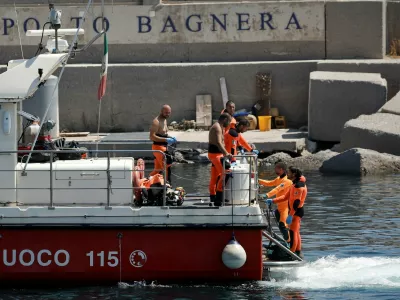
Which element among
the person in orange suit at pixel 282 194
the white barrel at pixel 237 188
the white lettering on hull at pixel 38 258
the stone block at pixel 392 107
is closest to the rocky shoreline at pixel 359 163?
the stone block at pixel 392 107

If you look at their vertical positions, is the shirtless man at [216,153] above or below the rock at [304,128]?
below

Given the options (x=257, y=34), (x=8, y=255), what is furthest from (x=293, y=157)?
(x=8, y=255)

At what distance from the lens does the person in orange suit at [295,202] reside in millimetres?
14680

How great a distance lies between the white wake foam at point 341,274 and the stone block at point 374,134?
8956 mm

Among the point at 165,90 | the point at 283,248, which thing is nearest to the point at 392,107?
the point at 165,90

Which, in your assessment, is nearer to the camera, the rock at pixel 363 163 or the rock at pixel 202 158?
the rock at pixel 363 163

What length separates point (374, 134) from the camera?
24.2 m

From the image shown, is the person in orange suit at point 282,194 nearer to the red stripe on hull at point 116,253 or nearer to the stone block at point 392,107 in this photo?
the red stripe on hull at point 116,253

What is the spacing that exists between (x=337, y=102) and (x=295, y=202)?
11737 mm

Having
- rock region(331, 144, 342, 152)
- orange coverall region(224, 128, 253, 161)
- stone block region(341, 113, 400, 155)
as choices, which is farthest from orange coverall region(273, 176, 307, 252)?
rock region(331, 144, 342, 152)

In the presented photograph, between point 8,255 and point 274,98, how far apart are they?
1508 centimetres

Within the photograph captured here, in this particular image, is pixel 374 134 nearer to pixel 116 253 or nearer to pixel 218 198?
pixel 218 198

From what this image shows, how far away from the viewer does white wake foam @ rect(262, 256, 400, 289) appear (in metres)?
14.4

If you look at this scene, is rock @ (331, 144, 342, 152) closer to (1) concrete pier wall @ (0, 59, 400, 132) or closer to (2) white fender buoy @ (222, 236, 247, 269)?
(1) concrete pier wall @ (0, 59, 400, 132)
